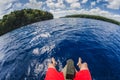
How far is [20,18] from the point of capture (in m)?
90.8

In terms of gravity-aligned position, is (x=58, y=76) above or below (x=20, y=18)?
above

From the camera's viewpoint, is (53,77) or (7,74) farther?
(7,74)

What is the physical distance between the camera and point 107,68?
53.2 feet

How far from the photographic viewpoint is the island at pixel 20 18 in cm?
7900

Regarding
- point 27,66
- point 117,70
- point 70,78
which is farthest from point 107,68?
point 70,78

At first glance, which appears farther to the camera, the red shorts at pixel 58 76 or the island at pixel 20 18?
the island at pixel 20 18

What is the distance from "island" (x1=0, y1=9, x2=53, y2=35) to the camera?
79.0 meters

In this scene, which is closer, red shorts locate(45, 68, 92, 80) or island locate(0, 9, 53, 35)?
red shorts locate(45, 68, 92, 80)

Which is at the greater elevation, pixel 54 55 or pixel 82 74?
pixel 82 74

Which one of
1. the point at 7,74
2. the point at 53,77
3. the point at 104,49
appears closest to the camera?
the point at 53,77

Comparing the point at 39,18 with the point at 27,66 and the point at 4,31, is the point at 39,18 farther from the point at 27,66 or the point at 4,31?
the point at 27,66

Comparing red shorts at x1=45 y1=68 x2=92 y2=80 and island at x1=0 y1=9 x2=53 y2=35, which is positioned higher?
red shorts at x1=45 y1=68 x2=92 y2=80

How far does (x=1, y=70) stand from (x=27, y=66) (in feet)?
8.06

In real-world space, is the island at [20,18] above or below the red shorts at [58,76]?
below
